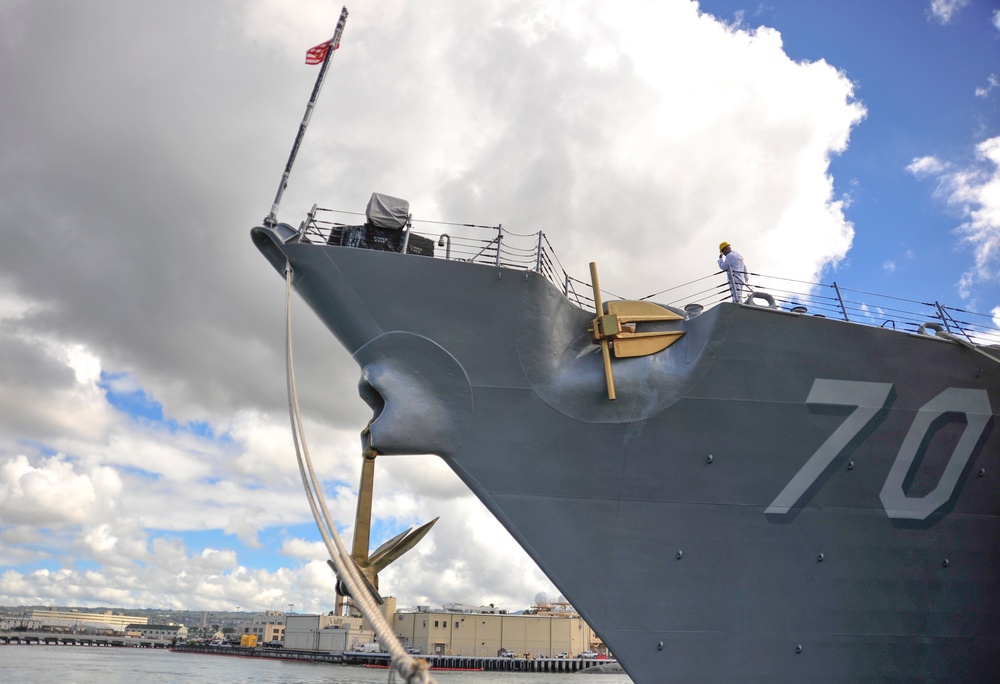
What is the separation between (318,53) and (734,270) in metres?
6.45

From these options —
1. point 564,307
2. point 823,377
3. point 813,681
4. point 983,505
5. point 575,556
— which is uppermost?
point 564,307

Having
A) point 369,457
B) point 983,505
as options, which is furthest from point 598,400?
point 983,505

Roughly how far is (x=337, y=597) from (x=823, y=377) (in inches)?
241

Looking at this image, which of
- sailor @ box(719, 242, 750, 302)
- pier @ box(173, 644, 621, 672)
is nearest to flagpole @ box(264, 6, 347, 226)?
sailor @ box(719, 242, 750, 302)

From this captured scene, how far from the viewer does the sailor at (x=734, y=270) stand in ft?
26.9

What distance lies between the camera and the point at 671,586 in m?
7.41

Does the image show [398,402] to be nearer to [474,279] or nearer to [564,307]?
[474,279]

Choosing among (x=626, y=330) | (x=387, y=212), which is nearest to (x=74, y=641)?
(x=387, y=212)

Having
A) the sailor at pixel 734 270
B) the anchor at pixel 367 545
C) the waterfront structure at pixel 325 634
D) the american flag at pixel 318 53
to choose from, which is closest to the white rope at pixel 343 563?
the anchor at pixel 367 545

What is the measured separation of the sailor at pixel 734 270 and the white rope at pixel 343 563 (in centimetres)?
530

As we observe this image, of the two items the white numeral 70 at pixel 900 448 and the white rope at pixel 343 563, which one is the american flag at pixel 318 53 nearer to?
the white rope at pixel 343 563

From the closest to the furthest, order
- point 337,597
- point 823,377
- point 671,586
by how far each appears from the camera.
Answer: point 337,597
point 671,586
point 823,377

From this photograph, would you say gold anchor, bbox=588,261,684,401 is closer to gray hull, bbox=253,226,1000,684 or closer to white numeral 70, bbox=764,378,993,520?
gray hull, bbox=253,226,1000,684

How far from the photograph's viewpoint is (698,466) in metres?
7.68
